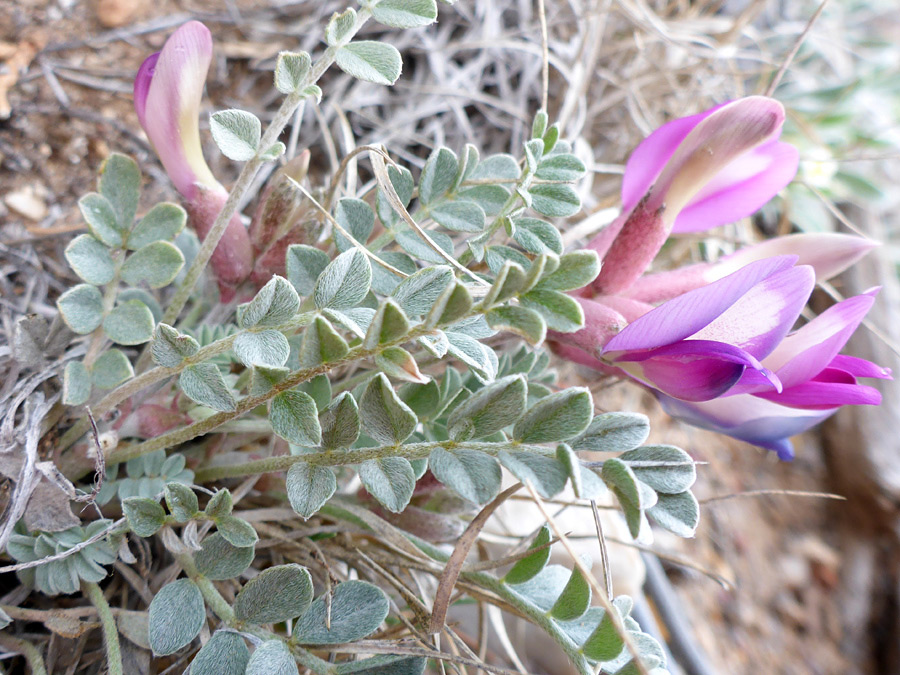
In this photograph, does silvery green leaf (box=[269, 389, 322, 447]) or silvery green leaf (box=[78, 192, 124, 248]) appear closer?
silvery green leaf (box=[269, 389, 322, 447])

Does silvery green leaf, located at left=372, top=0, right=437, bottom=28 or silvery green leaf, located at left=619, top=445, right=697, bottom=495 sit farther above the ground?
silvery green leaf, located at left=372, top=0, right=437, bottom=28

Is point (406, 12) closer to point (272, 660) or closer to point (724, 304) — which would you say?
point (724, 304)

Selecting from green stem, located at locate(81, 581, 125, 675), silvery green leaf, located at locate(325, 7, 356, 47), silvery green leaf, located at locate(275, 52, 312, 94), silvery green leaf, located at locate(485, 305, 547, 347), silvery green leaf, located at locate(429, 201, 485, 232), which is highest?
silvery green leaf, located at locate(325, 7, 356, 47)

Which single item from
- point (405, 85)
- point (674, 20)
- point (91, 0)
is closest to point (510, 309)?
point (405, 85)

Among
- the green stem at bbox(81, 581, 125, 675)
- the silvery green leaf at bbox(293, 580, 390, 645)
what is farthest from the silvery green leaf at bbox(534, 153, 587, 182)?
the green stem at bbox(81, 581, 125, 675)

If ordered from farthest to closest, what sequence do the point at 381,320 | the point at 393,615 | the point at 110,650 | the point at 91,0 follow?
1. the point at 91,0
2. the point at 393,615
3. the point at 110,650
4. the point at 381,320

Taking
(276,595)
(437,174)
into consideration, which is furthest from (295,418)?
(437,174)

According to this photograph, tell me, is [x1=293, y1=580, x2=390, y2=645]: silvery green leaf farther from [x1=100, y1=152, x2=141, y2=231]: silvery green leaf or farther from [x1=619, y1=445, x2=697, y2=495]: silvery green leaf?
[x1=100, y1=152, x2=141, y2=231]: silvery green leaf

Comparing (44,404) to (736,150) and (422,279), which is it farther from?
(736,150)
